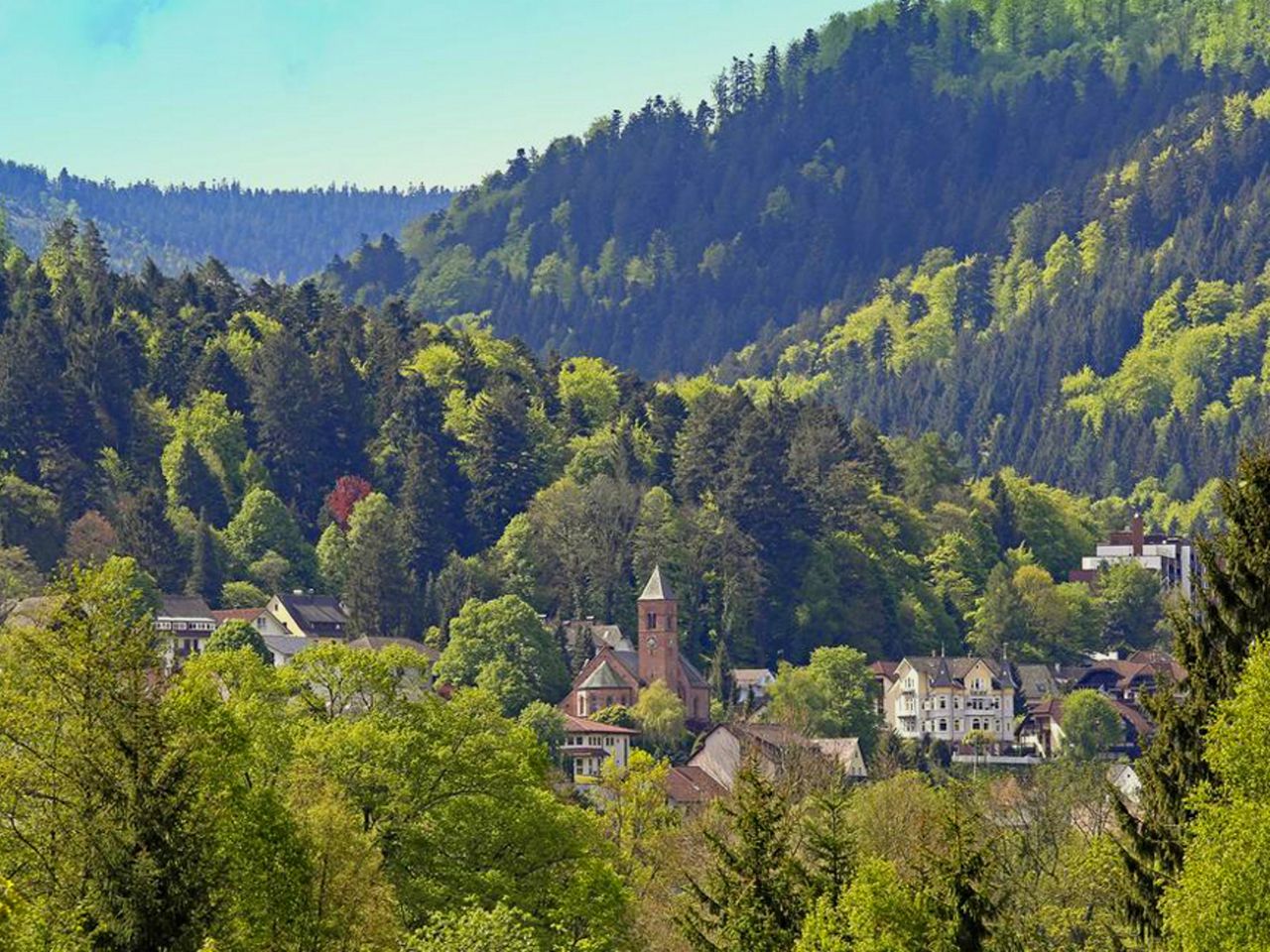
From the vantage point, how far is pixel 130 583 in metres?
144

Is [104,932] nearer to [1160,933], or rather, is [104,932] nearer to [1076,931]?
[1160,933]

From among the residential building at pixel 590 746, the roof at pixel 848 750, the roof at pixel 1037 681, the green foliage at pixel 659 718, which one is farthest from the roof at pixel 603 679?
the roof at pixel 1037 681

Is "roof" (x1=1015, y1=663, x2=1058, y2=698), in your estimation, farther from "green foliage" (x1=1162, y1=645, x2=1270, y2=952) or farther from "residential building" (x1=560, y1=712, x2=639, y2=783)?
"green foliage" (x1=1162, y1=645, x2=1270, y2=952)

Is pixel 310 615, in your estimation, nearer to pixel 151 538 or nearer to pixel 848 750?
pixel 151 538

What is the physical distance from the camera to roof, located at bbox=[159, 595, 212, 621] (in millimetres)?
156000

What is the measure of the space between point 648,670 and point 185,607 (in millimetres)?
21999

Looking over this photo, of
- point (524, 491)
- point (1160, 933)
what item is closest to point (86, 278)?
point (524, 491)

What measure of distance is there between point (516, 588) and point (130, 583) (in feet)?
108


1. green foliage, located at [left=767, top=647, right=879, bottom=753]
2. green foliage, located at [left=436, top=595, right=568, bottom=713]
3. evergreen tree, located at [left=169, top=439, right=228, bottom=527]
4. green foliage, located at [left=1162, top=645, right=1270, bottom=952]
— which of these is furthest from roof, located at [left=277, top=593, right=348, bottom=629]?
green foliage, located at [left=1162, top=645, right=1270, bottom=952]

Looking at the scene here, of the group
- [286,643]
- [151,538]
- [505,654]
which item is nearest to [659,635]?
[505,654]

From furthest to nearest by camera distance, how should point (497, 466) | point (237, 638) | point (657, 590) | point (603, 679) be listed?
point (497, 466), point (657, 590), point (603, 679), point (237, 638)

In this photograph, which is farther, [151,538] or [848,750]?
[151,538]

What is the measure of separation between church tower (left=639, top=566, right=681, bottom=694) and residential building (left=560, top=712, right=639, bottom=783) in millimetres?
9753

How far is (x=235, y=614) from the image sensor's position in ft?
524
